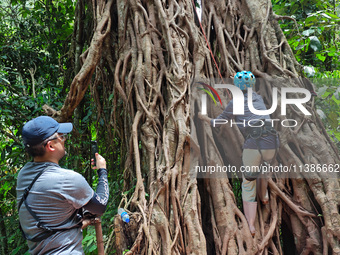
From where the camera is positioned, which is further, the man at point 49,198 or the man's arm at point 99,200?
the man's arm at point 99,200

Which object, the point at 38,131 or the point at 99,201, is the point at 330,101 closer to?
the point at 99,201

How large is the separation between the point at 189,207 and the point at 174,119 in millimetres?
860

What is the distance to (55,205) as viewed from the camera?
170 centimetres

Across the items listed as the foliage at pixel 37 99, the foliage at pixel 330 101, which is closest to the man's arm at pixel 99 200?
the foliage at pixel 37 99

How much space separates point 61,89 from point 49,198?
3.68 meters

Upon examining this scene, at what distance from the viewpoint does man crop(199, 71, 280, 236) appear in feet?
10.7

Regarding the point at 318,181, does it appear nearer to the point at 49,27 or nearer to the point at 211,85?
the point at 211,85

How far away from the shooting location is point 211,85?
4059mm

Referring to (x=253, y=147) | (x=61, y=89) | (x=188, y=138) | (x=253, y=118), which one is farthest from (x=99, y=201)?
(x=61, y=89)

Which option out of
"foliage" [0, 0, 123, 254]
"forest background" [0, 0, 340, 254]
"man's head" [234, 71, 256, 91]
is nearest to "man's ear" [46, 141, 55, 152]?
"forest background" [0, 0, 340, 254]

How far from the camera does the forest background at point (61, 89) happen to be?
4223 mm

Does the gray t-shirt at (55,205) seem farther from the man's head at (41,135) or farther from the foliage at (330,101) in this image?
the foliage at (330,101)

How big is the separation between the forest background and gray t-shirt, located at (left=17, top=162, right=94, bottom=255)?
1.68m

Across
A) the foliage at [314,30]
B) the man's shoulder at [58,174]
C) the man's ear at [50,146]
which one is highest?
the foliage at [314,30]
